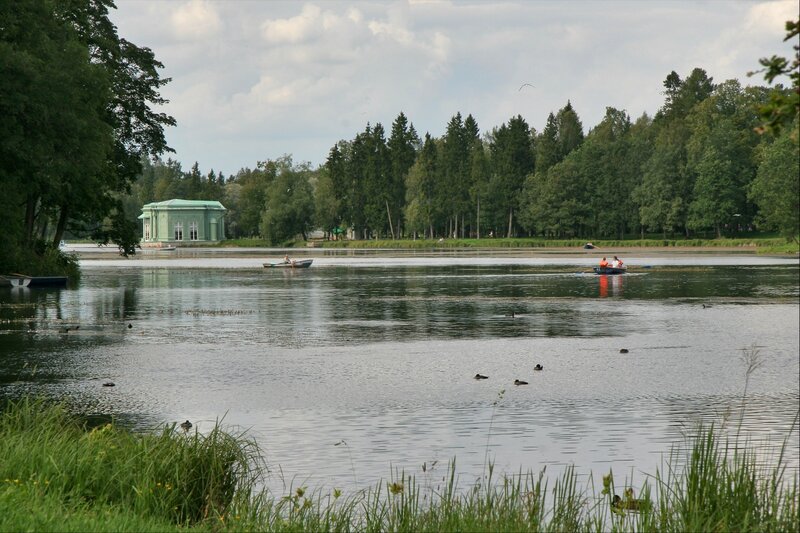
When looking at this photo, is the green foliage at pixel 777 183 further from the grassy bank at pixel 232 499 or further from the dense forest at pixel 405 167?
the grassy bank at pixel 232 499

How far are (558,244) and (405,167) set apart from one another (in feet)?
112

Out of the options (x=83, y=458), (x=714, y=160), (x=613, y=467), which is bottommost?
(x=613, y=467)

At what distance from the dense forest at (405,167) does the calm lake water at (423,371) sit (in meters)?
8.15

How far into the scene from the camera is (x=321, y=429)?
18.2 m

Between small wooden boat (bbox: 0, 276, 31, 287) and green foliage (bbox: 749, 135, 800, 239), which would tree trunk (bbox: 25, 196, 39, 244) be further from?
green foliage (bbox: 749, 135, 800, 239)

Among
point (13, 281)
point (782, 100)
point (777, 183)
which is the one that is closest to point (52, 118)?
point (13, 281)

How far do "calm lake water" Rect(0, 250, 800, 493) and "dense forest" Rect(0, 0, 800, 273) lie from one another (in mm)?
8154

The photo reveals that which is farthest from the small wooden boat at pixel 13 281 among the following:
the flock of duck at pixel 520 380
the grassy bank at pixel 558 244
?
the grassy bank at pixel 558 244

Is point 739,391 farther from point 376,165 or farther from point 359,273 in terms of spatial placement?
point 376,165

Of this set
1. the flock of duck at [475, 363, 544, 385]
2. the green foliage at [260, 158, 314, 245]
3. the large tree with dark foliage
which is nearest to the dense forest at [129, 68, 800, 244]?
the green foliage at [260, 158, 314, 245]

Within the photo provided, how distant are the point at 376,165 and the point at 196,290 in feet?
392

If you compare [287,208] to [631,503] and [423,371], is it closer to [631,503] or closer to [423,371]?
[423,371]

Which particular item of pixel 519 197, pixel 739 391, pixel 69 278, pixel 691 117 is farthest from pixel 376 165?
pixel 739 391

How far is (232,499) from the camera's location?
38.1 ft
